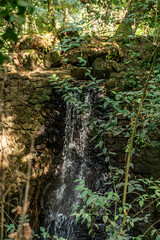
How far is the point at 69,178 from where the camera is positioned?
13.2 ft

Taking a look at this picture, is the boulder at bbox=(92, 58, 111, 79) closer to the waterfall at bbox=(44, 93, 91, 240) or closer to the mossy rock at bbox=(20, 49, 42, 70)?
the waterfall at bbox=(44, 93, 91, 240)

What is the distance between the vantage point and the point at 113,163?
12.2ft

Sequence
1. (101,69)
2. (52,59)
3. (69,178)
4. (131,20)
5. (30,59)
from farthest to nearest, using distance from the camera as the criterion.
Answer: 1. (52,59)
2. (30,59)
3. (101,69)
4. (69,178)
5. (131,20)

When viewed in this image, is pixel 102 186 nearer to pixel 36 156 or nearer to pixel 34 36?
pixel 36 156

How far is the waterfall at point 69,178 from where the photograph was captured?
3.41 metres

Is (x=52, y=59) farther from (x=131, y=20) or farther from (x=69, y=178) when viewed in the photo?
(x=69, y=178)

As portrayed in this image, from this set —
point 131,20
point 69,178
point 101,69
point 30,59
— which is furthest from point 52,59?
point 69,178

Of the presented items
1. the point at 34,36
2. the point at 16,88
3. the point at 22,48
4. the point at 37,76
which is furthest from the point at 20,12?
the point at 34,36

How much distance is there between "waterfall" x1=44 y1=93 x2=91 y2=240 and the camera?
341 cm

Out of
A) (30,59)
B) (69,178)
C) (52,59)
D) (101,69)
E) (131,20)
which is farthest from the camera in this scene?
(52,59)

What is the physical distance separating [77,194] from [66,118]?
1939 mm

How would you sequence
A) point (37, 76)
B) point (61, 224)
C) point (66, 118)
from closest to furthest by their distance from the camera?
1. point (61, 224)
2. point (66, 118)
3. point (37, 76)

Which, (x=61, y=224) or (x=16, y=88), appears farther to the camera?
(x=16, y=88)

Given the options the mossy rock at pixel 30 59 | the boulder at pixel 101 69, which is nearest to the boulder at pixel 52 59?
the mossy rock at pixel 30 59
